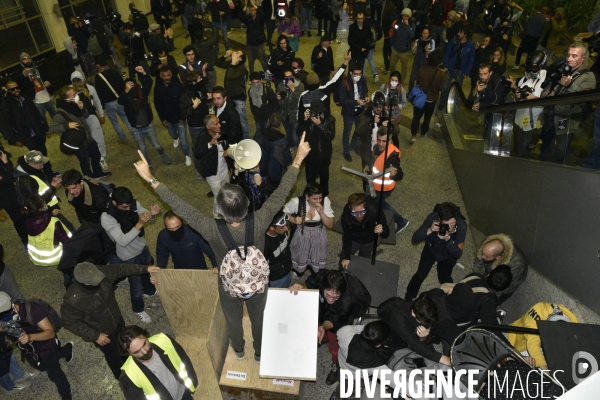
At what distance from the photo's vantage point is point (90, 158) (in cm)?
732

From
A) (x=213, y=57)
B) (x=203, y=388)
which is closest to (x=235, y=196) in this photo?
(x=203, y=388)

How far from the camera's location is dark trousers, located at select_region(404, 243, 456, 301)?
470 centimetres

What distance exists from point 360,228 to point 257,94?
330 centimetres

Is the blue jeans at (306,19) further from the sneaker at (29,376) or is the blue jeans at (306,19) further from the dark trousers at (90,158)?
the sneaker at (29,376)

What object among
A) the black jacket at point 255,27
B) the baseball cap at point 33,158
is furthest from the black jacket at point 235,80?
the baseball cap at point 33,158

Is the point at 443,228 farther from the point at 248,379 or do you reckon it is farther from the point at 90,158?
the point at 90,158

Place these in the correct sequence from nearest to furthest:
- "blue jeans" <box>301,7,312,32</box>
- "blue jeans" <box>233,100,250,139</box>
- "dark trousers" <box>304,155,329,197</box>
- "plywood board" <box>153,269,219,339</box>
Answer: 1. "plywood board" <box>153,269,219,339</box>
2. "dark trousers" <box>304,155,329,197</box>
3. "blue jeans" <box>233,100,250,139</box>
4. "blue jeans" <box>301,7,312,32</box>

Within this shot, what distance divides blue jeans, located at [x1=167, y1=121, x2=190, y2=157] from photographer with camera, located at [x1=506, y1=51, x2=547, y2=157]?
5.21m

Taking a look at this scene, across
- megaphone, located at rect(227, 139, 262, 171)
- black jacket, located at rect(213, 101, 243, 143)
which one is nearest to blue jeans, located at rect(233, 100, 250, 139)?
black jacket, located at rect(213, 101, 243, 143)

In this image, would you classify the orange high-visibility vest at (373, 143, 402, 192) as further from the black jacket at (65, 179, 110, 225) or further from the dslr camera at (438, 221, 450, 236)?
the black jacket at (65, 179, 110, 225)

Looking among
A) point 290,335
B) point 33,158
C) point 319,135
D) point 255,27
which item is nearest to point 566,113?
point 319,135

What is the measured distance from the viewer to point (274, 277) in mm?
4496

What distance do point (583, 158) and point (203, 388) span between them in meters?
4.15

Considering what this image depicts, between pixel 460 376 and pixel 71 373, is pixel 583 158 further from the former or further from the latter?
pixel 71 373
